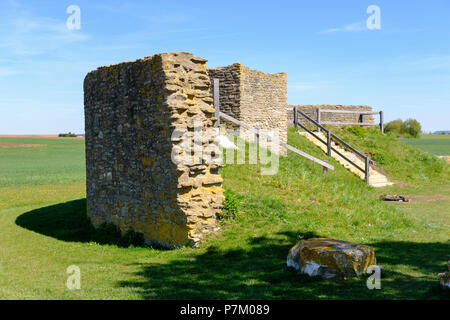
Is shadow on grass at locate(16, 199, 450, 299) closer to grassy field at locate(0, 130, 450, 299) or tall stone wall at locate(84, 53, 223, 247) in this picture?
grassy field at locate(0, 130, 450, 299)

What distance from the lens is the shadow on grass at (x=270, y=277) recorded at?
671cm

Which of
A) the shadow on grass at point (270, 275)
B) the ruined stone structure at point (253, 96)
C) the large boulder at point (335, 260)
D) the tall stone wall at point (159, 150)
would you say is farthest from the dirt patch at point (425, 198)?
the large boulder at point (335, 260)

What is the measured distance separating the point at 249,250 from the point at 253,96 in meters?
10.8

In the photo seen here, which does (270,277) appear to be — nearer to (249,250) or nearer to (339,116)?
(249,250)

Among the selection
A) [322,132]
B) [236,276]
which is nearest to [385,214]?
[236,276]

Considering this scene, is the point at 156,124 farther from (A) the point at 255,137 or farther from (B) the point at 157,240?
(A) the point at 255,137

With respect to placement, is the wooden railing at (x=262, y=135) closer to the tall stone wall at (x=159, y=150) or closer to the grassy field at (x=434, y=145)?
the tall stone wall at (x=159, y=150)

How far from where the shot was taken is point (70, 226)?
1427 centimetres

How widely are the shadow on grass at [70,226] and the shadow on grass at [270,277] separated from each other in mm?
3108

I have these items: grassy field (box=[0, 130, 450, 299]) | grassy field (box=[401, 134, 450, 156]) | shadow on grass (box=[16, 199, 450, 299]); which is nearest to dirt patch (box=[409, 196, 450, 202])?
grassy field (box=[0, 130, 450, 299])

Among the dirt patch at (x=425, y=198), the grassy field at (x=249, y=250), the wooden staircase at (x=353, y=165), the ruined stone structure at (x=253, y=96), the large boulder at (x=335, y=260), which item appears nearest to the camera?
the grassy field at (x=249, y=250)

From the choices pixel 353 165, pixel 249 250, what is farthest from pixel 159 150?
pixel 353 165

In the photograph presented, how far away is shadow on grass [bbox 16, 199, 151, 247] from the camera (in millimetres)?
11859
